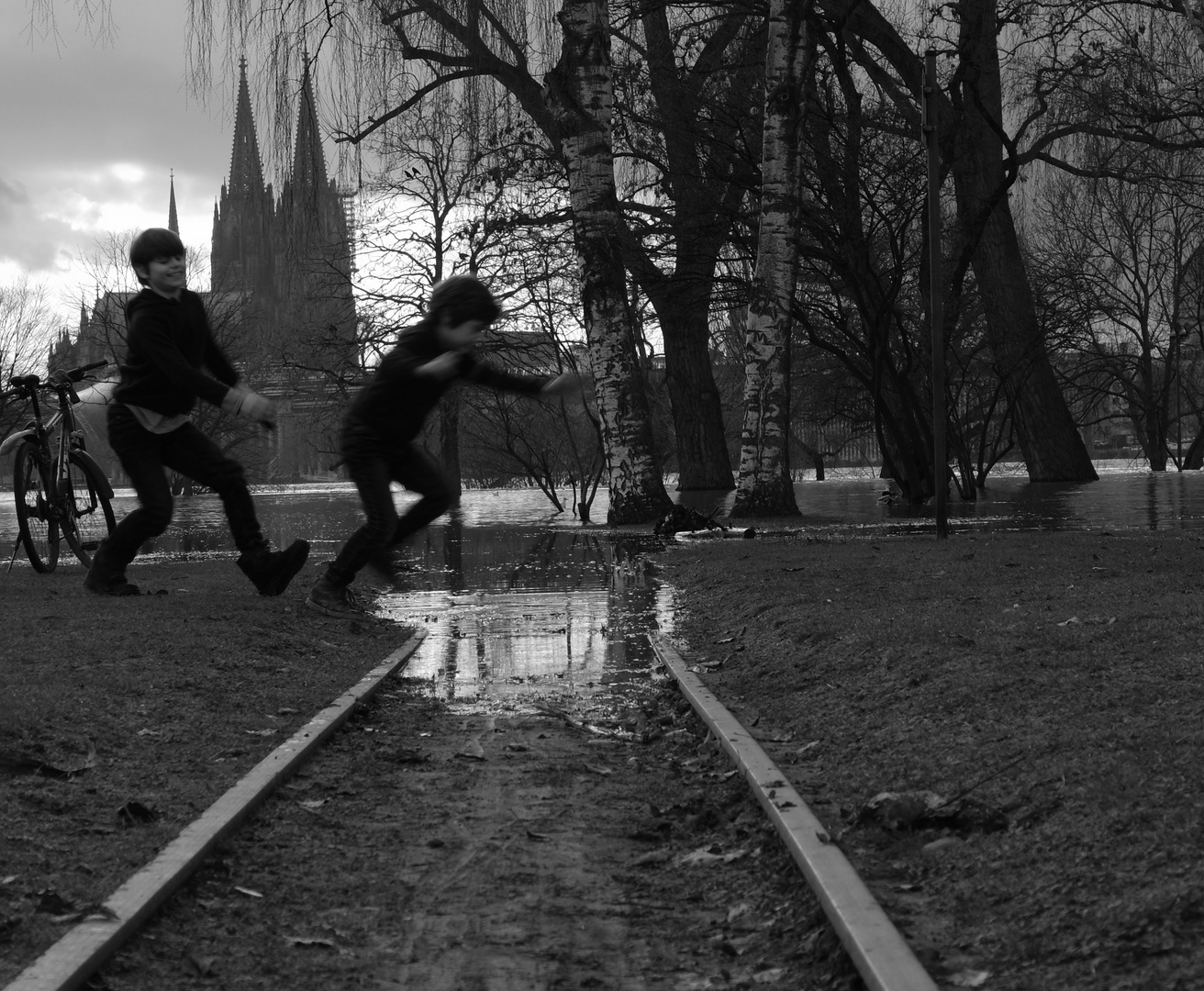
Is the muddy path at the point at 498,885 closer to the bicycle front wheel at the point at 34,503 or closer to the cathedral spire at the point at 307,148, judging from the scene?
the bicycle front wheel at the point at 34,503

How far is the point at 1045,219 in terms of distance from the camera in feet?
145

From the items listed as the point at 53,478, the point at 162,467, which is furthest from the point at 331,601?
the point at 53,478

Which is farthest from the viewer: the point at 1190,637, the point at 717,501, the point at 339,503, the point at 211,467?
the point at 339,503

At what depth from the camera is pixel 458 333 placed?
302 inches

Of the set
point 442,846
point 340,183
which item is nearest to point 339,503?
point 340,183

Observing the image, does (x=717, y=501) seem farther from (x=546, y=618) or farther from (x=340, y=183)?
(x=546, y=618)

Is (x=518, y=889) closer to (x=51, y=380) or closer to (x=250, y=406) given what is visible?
(x=250, y=406)

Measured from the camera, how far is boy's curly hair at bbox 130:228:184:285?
8.02 metres

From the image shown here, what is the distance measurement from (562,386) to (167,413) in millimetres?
2241

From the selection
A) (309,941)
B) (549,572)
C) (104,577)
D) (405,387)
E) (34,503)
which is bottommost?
(309,941)

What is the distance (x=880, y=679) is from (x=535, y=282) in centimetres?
1932

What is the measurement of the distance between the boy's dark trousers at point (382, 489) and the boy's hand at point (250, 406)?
17.7 inches

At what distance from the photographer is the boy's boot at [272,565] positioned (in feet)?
29.0

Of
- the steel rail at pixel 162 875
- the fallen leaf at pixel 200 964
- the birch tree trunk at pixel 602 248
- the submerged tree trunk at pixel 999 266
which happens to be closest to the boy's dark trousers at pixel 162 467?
the steel rail at pixel 162 875
